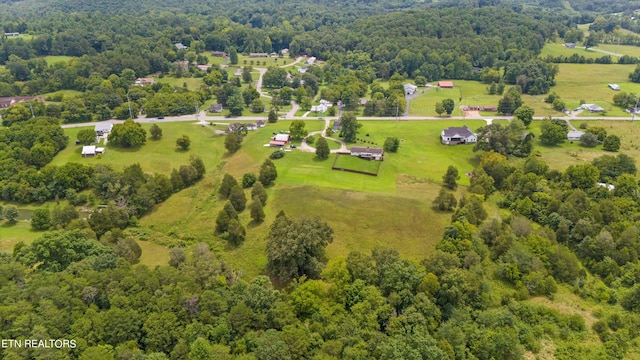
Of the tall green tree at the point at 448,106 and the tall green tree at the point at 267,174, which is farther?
the tall green tree at the point at 448,106

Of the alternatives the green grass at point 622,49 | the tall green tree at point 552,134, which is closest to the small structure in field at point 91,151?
the tall green tree at point 552,134

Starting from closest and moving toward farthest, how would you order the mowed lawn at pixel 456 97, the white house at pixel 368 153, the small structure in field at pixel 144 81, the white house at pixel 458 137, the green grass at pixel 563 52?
the white house at pixel 368 153 → the white house at pixel 458 137 → the mowed lawn at pixel 456 97 → the small structure in field at pixel 144 81 → the green grass at pixel 563 52

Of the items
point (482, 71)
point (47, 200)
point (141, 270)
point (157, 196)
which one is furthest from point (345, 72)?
point (141, 270)

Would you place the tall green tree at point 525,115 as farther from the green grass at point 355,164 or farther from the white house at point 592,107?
the green grass at point 355,164

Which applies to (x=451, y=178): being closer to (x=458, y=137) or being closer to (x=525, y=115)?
(x=458, y=137)

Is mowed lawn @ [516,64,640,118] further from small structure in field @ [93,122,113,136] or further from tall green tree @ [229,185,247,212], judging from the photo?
small structure in field @ [93,122,113,136]

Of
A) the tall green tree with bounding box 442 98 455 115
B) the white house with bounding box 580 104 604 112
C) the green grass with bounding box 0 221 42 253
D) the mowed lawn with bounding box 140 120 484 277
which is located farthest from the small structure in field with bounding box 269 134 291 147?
the white house with bounding box 580 104 604 112
